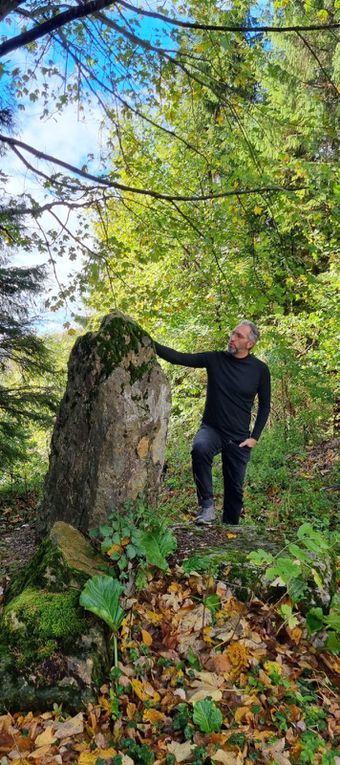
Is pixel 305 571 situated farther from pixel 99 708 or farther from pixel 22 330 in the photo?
pixel 22 330

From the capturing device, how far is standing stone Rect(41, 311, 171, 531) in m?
3.75

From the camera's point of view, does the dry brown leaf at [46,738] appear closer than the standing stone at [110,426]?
Yes

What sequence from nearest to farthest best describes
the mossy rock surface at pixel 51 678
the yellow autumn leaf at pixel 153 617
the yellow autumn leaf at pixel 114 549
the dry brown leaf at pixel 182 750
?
1. the dry brown leaf at pixel 182 750
2. the mossy rock surface at pixel 51 678
3. the yellow autumn leaf at pixel 153 617
4. the yellow autumn leaf at pixel 114 549

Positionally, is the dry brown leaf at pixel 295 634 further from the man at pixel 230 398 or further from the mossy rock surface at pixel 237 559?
the man at pixel 230 398

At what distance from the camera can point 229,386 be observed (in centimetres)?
441

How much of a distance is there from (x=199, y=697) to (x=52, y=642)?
897 millimetres

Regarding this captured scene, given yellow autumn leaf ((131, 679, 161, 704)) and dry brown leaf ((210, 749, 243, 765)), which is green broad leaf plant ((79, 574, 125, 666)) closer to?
yellow autumn leaf ((131, 679, 161, 704))

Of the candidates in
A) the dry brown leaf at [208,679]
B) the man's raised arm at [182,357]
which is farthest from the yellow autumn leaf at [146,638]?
the man's raised arm at [182,357]

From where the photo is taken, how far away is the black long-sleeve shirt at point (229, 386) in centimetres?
441

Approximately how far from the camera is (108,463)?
3736 mm

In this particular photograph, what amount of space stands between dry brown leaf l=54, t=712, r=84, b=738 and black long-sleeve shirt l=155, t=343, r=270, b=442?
2.63 m

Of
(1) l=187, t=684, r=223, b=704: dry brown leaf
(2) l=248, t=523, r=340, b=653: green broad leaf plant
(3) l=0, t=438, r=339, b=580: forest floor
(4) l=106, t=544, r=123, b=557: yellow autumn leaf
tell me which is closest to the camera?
(1) l=187, t=684, r=223, b=704: dry brown leaf

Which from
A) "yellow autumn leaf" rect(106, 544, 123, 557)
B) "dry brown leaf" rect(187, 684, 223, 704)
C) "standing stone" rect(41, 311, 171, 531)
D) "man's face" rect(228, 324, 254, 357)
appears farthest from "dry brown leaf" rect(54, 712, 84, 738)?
"man's face" rect(228, 324, 254, 357)

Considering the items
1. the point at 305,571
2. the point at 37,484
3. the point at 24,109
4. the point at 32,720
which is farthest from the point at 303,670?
the point at 37,484
